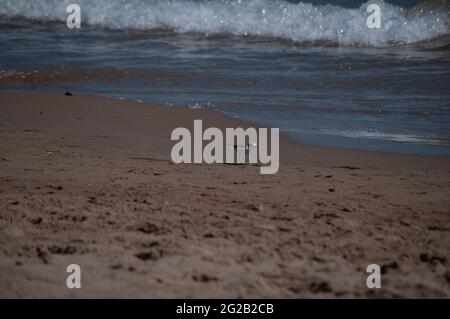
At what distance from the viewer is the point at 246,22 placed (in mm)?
13023

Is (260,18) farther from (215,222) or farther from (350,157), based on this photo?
(215,222)

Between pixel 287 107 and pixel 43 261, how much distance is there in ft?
14.4

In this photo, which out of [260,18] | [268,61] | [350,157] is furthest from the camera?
[260,18]

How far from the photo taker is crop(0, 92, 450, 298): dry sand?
2.64 metres

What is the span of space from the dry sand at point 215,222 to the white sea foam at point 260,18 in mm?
6825

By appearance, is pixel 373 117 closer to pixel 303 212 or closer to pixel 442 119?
pixel 442 119

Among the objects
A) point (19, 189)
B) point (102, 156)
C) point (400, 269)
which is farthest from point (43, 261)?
point (102, 156)

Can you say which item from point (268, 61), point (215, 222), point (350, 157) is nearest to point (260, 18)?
point (268, 61)

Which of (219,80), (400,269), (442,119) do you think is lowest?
(400,269)

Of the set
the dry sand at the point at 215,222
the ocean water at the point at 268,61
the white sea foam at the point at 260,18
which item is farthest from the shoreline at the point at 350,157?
the white sea foam at the point at 260,18

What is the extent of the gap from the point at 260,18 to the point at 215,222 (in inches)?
406

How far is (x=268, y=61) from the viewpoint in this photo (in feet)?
32.2

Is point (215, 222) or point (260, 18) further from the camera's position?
point (260, 18)

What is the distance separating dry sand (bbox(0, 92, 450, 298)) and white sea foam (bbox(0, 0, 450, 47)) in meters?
6.82
